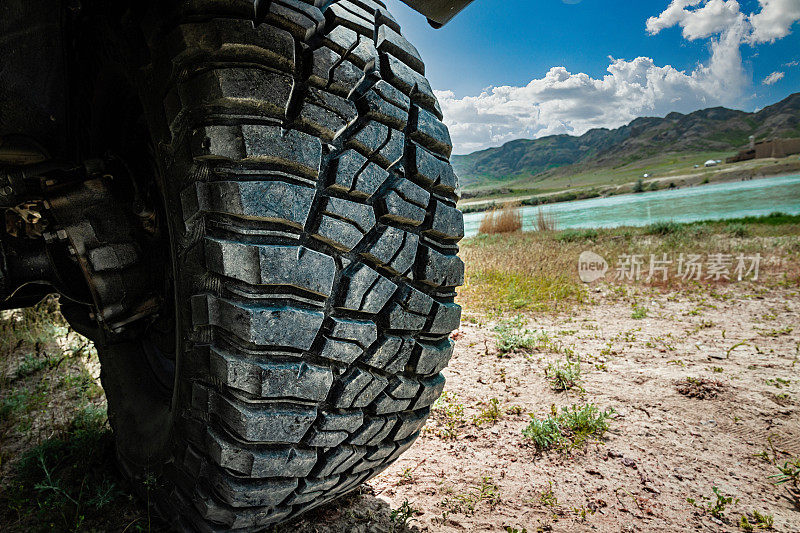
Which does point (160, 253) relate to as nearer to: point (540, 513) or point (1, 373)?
point (540, 513)

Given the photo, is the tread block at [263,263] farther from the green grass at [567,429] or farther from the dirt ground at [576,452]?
the green grass at [567,429]

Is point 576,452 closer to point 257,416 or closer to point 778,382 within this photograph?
point 257,416

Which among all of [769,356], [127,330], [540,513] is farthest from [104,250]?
[769,356]

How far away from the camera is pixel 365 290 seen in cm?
89

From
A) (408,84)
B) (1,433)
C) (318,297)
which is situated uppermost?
(408,84)

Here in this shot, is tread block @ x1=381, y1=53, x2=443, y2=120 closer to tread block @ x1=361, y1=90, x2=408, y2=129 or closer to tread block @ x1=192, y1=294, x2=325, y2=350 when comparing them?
tread block @ x1=361, y1=90, x2=408, y2=129

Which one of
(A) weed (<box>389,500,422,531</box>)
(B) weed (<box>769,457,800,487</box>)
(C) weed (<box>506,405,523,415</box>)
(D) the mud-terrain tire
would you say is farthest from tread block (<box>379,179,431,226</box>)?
(B) weed (<box>769,457,800,487</box>)

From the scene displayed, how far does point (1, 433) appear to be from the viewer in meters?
1.71

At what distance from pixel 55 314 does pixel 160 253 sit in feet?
9.84

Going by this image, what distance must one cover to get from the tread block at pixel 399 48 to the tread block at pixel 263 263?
0.54 m

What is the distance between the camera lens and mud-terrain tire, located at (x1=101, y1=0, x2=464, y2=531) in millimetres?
749

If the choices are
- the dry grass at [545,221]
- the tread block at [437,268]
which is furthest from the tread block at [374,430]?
the dry grass at [545,221]

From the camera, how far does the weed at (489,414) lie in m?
1.90

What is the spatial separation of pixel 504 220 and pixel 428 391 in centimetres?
1052
